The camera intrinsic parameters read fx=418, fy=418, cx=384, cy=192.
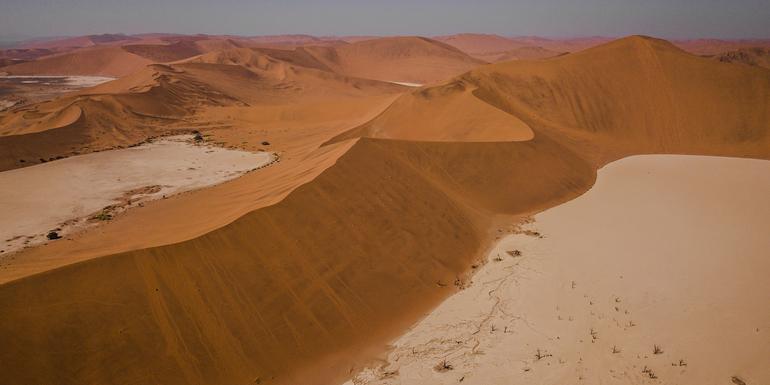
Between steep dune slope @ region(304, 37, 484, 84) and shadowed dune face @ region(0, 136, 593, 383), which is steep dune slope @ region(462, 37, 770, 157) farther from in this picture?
steep dune slope @ region(304, 37, 484, 84)

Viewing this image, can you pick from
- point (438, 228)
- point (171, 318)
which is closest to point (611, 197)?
point (438, 228)

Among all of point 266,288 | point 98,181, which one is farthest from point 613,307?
point 98,181

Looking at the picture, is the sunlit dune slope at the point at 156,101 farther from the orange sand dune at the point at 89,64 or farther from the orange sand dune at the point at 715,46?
the orange sand dune at the point at 715,46

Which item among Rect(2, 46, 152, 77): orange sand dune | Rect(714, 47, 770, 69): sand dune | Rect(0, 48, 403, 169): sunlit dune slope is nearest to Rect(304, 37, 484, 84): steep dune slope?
Rect(0, 48, 403, 169): sunlit dune slope

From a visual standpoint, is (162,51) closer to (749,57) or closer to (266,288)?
(266,288)

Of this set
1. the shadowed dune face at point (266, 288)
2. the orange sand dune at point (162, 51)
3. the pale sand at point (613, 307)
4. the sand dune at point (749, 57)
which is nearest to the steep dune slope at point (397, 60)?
the orange sand dune at point (162, 51)

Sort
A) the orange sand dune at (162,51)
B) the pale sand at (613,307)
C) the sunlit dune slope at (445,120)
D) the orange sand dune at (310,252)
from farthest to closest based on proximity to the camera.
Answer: the orange sand dune at (162,51) < the sunlit dune slope at (445,120) < the pale sand at (613,307) < the orange sand dune at (310,252)
